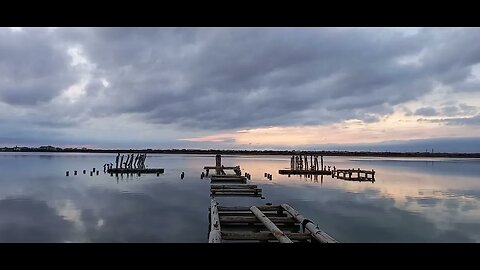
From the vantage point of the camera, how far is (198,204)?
25125 mm

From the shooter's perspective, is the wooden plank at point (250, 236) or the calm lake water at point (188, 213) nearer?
the wooden plank at point (250, 236)

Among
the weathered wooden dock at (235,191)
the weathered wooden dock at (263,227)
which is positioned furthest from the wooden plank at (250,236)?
the weathered wooden dock at (235,191)

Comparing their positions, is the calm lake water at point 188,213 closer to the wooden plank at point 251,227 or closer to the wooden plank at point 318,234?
the wooden plank at point 251,227

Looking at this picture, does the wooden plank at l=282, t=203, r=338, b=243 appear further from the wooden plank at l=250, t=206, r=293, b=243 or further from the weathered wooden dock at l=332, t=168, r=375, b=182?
the weathered wooden dock at l=332, t=168, r=375, b=182

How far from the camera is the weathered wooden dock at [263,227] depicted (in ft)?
38.2

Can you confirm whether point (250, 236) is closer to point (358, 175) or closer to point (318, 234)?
point (318, 234)

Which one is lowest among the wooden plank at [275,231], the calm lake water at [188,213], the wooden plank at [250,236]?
the calm lake water at [188,213]

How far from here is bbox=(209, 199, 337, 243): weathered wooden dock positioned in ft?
38.2

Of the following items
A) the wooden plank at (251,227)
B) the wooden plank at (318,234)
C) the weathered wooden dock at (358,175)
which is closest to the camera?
the wooden plank at (318,234)

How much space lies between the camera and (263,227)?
15.5 metres

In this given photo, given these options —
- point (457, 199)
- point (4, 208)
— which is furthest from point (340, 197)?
point (4, 208)

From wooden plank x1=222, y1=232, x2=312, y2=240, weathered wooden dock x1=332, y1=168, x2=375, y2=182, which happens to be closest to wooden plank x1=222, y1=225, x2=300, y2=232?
wooden plank x1=222, y1=232, x2=312, y2=240
